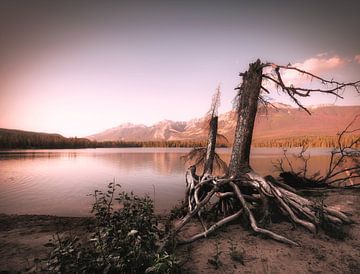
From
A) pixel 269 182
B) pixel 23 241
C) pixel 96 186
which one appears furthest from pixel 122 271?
pixel 96 186

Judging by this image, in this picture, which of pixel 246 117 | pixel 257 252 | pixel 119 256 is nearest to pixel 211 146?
pixel 246 117

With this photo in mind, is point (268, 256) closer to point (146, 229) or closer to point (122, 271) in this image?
point (146, 229)

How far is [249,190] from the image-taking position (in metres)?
7.78

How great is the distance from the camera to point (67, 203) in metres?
13.3

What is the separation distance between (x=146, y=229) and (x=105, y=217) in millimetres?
1078

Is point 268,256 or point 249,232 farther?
point 249,232

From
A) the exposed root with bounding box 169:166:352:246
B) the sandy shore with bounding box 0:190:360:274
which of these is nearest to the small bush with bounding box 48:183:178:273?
the sandy shore with bounding box 0:190:360:274

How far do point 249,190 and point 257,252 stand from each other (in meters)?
2.66

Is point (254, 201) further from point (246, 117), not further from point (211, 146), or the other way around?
point (211, 146)

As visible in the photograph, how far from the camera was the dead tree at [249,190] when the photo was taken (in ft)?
20.7

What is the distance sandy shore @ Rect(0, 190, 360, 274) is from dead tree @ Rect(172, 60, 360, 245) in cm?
26

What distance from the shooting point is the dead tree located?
630 cm

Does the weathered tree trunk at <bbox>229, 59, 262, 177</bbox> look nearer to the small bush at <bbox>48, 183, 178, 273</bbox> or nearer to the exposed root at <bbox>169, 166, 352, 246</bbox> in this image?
the exposed root at <bbox>169, 166, 352, 246</bbox>

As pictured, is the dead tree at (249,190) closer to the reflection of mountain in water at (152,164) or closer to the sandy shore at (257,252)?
the sandy shore at (257,252)
